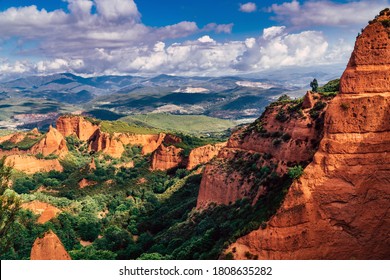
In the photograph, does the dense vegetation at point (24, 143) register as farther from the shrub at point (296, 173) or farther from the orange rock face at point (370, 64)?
the orange rock face at point (370, 64)

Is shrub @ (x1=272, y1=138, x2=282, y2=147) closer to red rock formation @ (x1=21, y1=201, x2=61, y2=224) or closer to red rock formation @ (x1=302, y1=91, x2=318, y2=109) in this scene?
red rock formation @ (x1=302, y1=91, x2=318, y2=109)

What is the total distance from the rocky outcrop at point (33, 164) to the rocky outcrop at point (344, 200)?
4360 inches

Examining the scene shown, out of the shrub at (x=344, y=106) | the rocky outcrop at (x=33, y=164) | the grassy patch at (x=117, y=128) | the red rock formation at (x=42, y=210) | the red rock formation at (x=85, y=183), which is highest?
the shrub at (x=344, y=106)

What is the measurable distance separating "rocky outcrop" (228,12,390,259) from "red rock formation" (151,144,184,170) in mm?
90517

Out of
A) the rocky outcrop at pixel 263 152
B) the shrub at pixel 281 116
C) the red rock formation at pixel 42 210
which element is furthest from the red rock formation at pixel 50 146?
the shrub at pixel 281 116

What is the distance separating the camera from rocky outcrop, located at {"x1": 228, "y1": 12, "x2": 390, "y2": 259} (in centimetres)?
3775

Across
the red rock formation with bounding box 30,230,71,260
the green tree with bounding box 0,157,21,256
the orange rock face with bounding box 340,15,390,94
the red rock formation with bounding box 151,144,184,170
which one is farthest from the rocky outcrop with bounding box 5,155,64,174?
the orange rock face with bounding box 340,15,390,94

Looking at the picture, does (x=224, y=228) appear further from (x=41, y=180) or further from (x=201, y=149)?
(x=41, y=180)

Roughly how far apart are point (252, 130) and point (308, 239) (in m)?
32.6

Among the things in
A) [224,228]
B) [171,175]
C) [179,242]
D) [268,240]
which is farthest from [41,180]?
[268,240]

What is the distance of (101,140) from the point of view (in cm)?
15600

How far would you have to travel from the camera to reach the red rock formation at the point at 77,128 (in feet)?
557

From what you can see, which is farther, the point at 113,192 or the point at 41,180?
the point at 41,180

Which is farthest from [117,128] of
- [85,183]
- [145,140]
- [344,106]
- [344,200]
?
[344,200]
